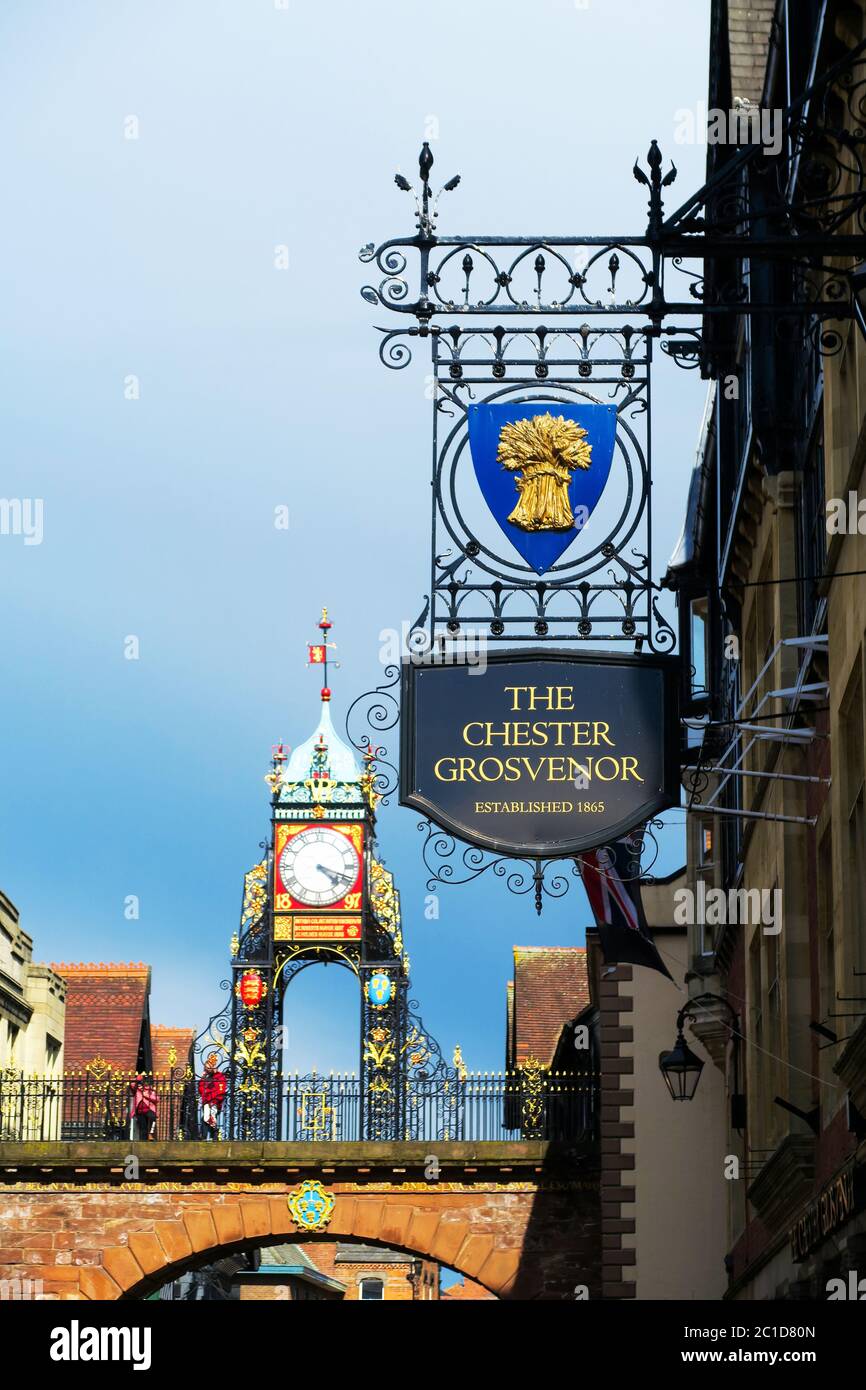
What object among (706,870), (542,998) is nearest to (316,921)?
(542,998)

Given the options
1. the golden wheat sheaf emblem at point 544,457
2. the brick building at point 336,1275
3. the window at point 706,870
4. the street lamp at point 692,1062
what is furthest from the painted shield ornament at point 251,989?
the golden wheat sheaf emblem at point 544,457

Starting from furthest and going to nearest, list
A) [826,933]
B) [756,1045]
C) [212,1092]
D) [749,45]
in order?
[212,1092]
[749,45]
[756,1045]
[826,933]

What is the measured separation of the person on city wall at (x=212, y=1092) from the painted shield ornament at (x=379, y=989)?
333cm

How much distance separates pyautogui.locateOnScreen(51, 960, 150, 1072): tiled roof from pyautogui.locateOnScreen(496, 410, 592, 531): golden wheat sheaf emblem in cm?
4269

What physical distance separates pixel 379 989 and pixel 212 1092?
4329 millimetres

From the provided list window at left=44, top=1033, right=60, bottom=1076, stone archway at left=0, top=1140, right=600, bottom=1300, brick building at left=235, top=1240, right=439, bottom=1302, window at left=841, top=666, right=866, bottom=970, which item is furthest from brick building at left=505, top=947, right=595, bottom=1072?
window at left=841, top=666, right=866, bottom=970

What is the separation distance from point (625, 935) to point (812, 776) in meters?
10.4

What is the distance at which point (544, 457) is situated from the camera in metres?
17.1

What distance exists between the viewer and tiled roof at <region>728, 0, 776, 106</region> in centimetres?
2423

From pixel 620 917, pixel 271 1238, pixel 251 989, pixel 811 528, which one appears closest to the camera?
pixel 811 528

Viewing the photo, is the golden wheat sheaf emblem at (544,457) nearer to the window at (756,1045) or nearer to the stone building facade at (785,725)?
the stone building facade at (785,725)

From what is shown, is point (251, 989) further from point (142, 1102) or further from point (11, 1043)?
point (142, 1102)

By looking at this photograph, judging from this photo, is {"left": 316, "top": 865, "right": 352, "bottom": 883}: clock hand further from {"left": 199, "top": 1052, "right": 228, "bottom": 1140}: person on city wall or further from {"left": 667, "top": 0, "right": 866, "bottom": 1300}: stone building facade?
{"left": 667, "top": 0, "right": 866, "bottom": 1300}: stone building facade

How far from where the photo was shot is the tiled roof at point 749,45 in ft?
79.5
